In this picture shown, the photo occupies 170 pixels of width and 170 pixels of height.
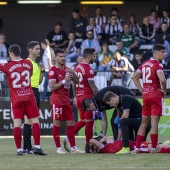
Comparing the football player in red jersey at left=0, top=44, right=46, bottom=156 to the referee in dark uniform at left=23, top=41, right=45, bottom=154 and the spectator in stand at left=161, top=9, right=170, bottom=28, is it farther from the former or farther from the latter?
the spectator in stand at left=161, top=9, right=170, bottom=28

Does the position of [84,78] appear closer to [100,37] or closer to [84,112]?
[84,112]

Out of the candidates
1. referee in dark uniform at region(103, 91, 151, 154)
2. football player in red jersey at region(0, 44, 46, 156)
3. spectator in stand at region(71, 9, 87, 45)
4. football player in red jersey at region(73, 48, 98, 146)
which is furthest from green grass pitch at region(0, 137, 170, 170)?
spectator in stand at region(71, 9, 87, 45)

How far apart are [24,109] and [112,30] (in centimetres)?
1185

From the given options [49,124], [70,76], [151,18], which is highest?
[151,18]

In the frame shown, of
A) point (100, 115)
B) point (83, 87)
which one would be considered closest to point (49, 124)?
point (100, 115)

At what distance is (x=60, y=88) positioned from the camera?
1552 cm

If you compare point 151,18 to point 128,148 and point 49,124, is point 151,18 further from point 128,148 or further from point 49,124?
point 128,148

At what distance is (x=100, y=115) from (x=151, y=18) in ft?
27.8

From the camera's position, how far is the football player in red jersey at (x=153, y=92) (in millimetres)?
14766

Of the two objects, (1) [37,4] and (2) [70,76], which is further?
(1) [37,4]

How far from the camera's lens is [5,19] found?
2978 centimetres

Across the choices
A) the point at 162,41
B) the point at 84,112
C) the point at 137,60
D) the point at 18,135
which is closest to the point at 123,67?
the point at 137,60

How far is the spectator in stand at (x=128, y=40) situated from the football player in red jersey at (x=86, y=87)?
920 cm

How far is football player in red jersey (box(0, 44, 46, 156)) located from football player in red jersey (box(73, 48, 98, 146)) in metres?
1.98
